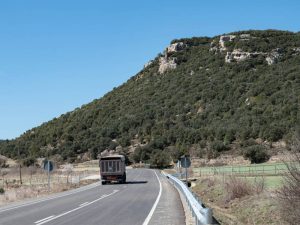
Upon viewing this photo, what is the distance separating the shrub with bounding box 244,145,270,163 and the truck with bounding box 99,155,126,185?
2728 cm

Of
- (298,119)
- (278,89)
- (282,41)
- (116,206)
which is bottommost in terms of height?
(116,206)

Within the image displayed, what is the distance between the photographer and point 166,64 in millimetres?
140750

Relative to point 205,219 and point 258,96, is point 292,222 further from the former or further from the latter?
point 258,96

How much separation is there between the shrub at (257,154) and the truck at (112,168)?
2728 centimetres

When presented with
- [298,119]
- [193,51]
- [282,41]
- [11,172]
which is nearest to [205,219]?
[298,119]

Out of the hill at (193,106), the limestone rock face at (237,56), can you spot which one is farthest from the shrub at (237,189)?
the limestone rock face at (237,56)

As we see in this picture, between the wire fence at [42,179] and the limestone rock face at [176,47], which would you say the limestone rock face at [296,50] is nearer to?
the limestone rock face at [176,47]

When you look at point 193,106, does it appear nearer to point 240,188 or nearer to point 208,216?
point 240,188

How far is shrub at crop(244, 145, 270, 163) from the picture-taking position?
231 feet

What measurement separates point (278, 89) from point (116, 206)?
79.6 metres

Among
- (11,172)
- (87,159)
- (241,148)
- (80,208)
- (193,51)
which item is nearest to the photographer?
(80,208)

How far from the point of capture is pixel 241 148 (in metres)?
81.6

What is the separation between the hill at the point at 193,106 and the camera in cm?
9050

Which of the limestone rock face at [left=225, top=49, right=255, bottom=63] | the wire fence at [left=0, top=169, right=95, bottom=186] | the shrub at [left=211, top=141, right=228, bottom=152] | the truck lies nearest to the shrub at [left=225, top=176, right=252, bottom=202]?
the truck
